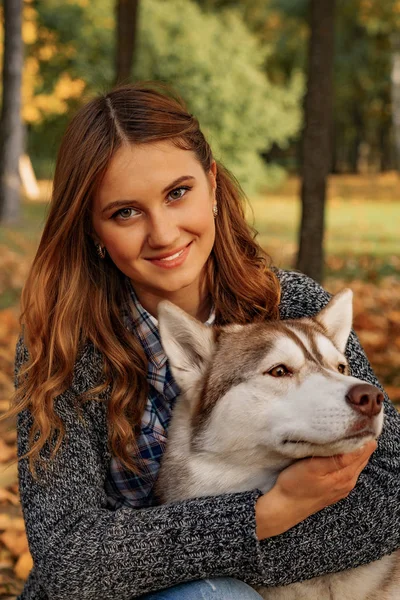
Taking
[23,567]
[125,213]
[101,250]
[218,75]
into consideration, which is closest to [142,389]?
[101,250]

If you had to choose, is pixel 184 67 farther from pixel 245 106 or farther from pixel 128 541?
pixel 128 541

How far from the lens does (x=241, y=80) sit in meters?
22.9

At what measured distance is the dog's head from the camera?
7.52ft

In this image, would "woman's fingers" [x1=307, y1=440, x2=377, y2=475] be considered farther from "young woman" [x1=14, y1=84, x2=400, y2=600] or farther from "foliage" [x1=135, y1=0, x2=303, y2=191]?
"foliage" [x1=135, y1=0, x2=303, y2=191]

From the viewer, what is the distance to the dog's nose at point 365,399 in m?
2.25

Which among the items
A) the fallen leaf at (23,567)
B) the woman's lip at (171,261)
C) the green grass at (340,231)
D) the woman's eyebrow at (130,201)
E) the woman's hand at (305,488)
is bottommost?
Answer: the green grass at (340,231)

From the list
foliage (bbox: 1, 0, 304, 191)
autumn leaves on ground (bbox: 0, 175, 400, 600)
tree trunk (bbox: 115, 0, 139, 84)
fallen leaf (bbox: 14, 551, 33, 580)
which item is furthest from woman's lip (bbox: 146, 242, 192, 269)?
foliage (bbox: 1, 0, 304, 191)

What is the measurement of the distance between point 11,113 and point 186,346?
1318 cm

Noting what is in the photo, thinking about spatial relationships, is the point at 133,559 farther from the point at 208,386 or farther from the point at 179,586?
the point at 208,386

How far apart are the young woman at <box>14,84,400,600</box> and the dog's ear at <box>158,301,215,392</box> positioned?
24 cm

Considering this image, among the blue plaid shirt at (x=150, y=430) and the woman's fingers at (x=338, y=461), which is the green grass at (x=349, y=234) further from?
the woman's fingers at (x=338, y=461)

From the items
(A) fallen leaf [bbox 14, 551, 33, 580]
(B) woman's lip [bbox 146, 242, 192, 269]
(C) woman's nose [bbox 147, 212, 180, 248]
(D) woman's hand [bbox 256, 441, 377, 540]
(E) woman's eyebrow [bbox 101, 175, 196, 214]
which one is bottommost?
(A) fallen leaf [bbox 14, 551, 33, 580]

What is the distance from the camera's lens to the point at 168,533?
100.0 inches

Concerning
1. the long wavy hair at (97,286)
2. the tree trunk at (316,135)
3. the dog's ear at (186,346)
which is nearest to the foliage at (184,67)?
the tree trunk at (316,135)
